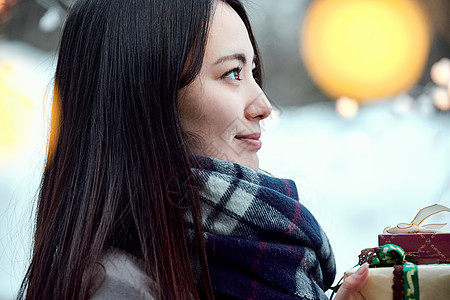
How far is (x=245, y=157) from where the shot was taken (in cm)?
83

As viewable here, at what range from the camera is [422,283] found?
0.67 m

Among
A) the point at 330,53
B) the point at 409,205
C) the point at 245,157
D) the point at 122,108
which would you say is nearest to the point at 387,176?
the point at 409,205

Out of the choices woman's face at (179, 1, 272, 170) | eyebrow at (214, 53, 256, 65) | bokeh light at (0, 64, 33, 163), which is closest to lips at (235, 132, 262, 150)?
woman's face at (179, 1, 272, 170)

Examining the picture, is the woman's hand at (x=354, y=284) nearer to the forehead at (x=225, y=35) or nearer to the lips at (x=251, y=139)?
the lips at (x=251, y=139)

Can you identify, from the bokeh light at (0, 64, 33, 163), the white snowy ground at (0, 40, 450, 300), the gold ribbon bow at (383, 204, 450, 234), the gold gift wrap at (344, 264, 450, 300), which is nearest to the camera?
the gold gift wrap at (344, 264, 450, 300)

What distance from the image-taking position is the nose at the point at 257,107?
835 mm

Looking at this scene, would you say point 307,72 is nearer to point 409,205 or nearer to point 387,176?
point 387,176

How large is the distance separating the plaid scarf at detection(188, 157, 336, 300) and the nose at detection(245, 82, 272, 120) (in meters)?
0.10

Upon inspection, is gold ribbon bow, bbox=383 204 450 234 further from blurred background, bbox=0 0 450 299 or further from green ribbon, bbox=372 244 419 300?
blurred background, bbox=0 0 450 299

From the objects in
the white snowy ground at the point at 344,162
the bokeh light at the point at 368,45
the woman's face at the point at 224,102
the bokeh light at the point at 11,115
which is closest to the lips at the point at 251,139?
the woman's face at the point at 224,102

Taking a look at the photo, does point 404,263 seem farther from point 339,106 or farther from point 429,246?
point 339,106

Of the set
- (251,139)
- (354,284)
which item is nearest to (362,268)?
(354,284)

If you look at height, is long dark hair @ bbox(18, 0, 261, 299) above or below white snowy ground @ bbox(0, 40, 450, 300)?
below

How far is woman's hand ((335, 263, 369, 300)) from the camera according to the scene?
699 millimetres
